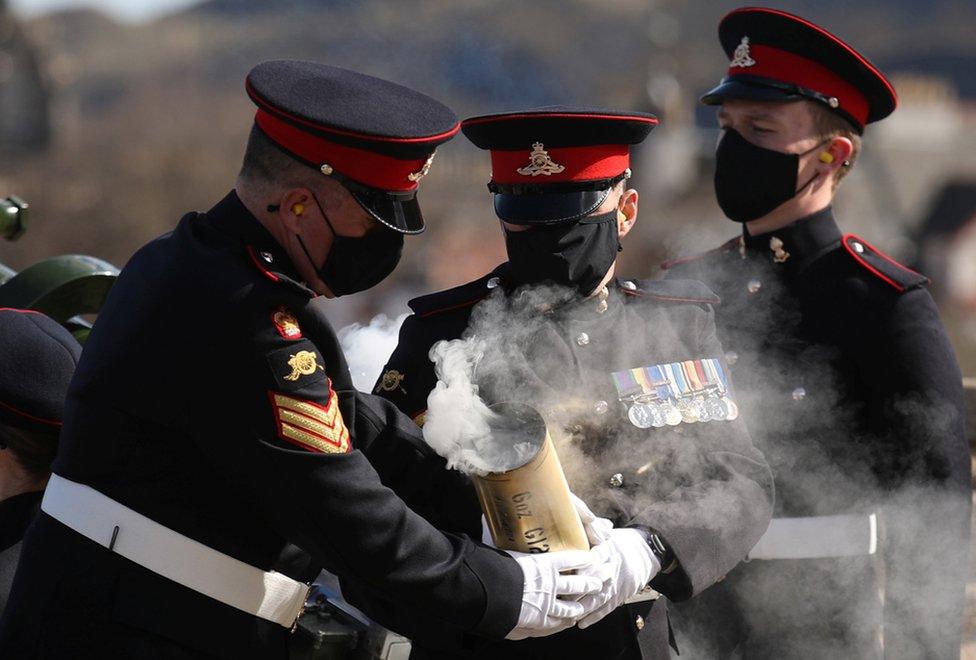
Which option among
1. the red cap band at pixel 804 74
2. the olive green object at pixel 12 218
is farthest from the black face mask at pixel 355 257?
the olive green object at pixel 12 218

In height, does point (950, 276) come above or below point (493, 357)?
below

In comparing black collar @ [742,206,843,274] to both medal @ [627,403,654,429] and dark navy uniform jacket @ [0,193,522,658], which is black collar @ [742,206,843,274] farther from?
dark navy uniform jacket @ [0,193,522,658]

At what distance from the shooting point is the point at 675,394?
361 centimetres

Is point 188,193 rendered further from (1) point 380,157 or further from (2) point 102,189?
(1) point 380,157

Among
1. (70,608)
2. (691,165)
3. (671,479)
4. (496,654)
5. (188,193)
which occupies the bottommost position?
(691,165)

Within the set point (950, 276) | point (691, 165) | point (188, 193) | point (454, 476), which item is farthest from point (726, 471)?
point (691, 165)

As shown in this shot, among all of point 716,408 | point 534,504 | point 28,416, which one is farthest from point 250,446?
point 716,408

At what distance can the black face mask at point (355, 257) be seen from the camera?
3055 millimetres

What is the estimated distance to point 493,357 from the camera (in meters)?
3.62

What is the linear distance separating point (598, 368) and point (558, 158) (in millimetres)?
556

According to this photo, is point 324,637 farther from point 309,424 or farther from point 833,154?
point 833,154

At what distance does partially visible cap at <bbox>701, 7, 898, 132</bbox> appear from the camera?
432 cm

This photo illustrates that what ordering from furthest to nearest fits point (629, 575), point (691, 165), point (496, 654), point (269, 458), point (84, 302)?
point (691, 165) < point (84, 302) < point (496, 654) < point (629, 575) < point (269, 458)

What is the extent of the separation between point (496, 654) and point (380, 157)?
1288 millimetres
